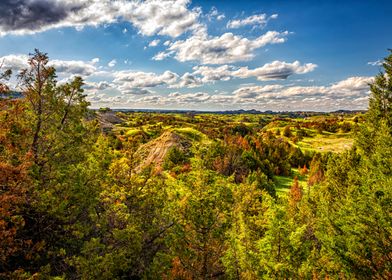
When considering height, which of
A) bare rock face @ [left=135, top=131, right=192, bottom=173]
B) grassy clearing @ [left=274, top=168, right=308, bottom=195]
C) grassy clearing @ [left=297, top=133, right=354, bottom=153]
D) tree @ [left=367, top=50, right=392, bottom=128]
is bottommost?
grassy clearing @ [left=274, top=168, right=308, bottom=195]

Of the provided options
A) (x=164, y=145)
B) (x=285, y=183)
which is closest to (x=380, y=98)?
(x=164, y=145)

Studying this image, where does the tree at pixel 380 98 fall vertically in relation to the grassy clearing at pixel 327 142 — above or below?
above

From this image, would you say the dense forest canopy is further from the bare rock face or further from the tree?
the bare rock face

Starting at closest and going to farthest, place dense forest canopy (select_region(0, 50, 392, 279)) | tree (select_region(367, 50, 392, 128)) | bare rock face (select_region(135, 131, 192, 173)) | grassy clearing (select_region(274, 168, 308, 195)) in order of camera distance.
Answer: dense forest canopy (select_region(0, 50, 392, 279))
tree (select_region(367, 50, 392, 128))
bare rock face (select_region(135, 131, 192, 173))
grassy clearing (select_region(274, 168, 308, 195))

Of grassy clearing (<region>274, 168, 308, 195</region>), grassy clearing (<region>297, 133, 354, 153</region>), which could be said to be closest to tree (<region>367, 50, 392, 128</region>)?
grassy clearing (<region>274, 168, 308, 195</region>)

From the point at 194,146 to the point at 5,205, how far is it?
12.6 meters

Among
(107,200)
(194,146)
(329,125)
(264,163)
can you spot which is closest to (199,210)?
(194,146)

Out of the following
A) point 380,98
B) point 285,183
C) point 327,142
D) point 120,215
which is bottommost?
point 285,183

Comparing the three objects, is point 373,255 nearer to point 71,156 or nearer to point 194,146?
point 194,146

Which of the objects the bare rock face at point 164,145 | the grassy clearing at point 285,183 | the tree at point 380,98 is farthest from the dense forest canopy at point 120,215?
the grassy clearing at point 285,183

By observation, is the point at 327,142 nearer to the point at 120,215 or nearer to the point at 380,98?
the point at 380,98

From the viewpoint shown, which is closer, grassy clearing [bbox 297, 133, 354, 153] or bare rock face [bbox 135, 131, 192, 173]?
bare rock face [bbox 135, 131, 192, 173]

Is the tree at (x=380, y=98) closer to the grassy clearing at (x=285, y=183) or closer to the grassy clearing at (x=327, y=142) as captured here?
the grassy clearing at (x=285, y=183)

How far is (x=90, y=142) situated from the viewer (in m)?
19.3
